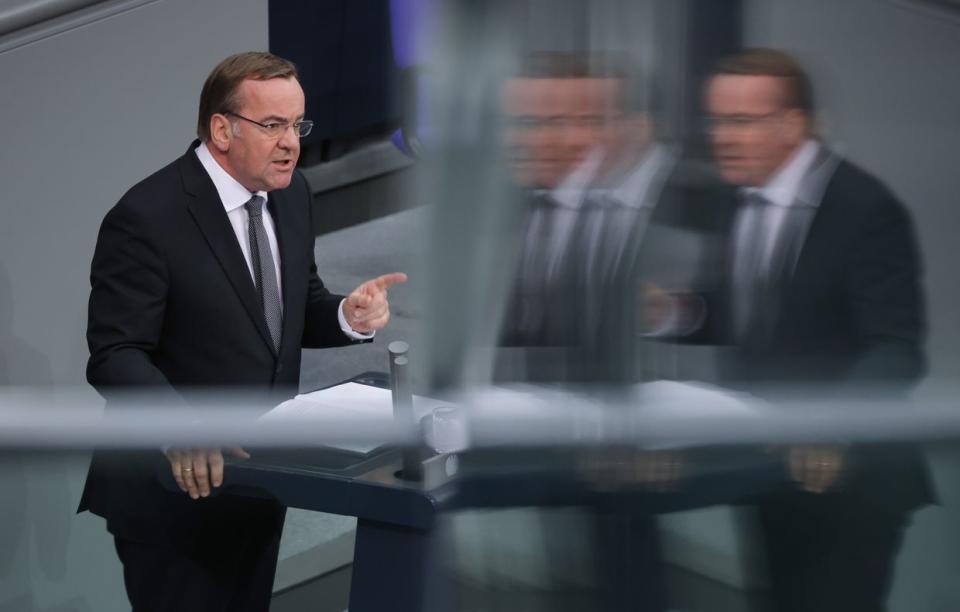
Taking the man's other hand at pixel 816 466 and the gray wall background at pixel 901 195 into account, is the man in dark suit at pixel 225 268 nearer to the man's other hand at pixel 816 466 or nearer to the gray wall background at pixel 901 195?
the gray wall background at pixel 901 195

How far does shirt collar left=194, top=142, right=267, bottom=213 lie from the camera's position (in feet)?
6.36

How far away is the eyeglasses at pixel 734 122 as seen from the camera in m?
1.12

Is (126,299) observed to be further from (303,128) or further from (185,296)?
(303,128)

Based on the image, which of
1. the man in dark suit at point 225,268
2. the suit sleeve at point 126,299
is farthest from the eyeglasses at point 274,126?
the suit sleeve at point 126,299

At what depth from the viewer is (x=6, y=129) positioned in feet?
10.9

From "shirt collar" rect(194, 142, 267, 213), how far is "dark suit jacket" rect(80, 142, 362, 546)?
0.04ft

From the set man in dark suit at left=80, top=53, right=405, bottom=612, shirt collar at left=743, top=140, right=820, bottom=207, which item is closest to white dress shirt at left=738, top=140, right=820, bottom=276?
shirt collar at left=743, top=140, right=820, bottom=207

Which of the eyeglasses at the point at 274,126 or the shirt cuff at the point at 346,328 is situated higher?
the eyeglasses at the point at 274,126

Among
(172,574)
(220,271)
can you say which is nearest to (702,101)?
(172,574)

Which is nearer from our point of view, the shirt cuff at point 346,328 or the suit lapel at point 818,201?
the suit lapel at point 818,201

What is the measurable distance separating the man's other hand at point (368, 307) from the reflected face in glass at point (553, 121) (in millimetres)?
865

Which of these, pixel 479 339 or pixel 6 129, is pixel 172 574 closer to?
pixel 479 339

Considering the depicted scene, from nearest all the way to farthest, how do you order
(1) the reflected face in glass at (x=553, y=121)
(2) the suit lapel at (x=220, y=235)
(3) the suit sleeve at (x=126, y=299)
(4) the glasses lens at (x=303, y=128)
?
(1) the reflected face in glass at (x=553, y=121), (3) the suit sleeve at (x=126, y=299), (2) the suit lapel at (x=220, y=235), (4) the glasses lens at (x=303, y=128)

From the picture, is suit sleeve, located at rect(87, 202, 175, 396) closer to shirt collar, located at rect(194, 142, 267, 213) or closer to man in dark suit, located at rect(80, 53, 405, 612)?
man in dark suit, located at rect(80, 53, 405, 612)
